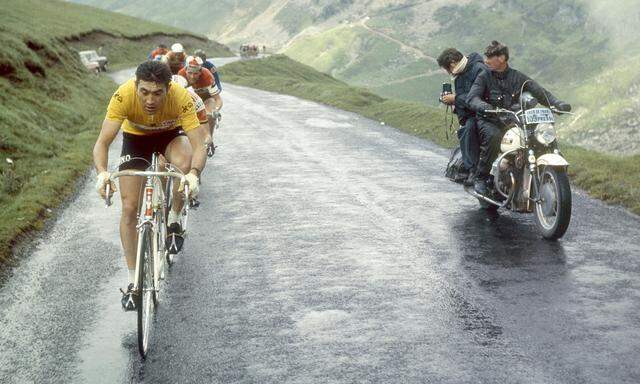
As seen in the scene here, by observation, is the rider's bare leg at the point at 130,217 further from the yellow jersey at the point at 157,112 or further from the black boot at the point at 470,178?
the black boot at the point at 470,178

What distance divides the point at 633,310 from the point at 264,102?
1025 inches

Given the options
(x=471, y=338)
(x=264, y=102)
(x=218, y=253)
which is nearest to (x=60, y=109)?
(x=264, y=102)

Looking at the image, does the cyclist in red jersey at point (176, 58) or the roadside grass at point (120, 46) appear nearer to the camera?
the cyclist in red jersey at point (176, 58)

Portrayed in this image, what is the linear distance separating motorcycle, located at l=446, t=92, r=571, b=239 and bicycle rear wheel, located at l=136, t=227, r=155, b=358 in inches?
179

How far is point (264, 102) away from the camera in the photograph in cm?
3172

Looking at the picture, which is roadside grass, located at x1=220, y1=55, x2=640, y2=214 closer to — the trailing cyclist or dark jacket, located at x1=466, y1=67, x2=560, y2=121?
dark jacket, located at x1=466, y1=67, x2=560, y2=121

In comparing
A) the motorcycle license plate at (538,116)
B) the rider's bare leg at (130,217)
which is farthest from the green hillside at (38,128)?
the motorcycle license plate at (538,116)

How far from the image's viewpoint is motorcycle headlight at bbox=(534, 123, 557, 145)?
927 centimetres

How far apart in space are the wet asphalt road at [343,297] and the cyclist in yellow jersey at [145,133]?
32.6 inches

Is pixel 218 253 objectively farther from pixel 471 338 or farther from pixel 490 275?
pixel 471 338

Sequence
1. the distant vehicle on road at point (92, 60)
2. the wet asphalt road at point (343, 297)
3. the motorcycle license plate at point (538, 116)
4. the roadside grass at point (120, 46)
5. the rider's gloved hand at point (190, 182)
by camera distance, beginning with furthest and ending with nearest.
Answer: the roadside grass at point (120, 46) < the distant vehicle on road at point (92, 60) < the motorcycle license plate at point (538, 116) < the rider's gloved hand at point (190, 182) < the wet asphalt road at point (343, 297)

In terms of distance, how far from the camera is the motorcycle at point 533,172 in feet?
28.9

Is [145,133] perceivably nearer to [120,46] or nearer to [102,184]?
[102,184]

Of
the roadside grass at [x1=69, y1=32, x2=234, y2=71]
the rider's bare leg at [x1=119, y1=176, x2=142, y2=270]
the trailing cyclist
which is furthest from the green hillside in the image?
the roadside grass at [x1=69, y1=32, x2=234, y2=71]
